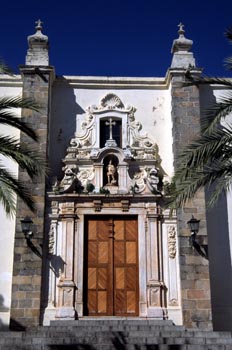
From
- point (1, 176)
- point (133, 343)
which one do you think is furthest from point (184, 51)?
point (133, 343)

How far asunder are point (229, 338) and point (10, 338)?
4771 millimetres

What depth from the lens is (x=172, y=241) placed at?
14.3 m

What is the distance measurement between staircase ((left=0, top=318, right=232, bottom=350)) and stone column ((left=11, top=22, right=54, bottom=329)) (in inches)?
23.9

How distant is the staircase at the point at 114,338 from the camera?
11383 mm

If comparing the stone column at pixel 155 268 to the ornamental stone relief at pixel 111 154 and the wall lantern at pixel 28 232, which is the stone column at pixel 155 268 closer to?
the ornamental stone relief at pixel 111 154

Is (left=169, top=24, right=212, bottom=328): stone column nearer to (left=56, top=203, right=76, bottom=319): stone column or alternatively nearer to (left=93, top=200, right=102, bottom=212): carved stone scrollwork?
(left=93, top=200, right=102, bottom=212): carved stone scrollwork

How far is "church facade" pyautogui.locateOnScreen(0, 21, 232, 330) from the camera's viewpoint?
44.8ft

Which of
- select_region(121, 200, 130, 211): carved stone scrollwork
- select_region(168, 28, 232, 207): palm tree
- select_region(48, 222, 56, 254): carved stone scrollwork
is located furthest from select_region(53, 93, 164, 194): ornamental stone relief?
select_region(168, 28, 232, 207): palm tree

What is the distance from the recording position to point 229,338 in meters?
12.0

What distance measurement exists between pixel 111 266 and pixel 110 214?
4.53 feet

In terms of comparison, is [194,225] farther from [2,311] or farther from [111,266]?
[2,311]

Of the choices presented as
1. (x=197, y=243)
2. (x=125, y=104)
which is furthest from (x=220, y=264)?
(x=125, y=104)

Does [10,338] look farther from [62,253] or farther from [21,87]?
[21,87]

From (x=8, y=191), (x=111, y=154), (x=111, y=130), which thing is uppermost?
(x=111, y=130)
